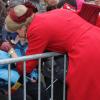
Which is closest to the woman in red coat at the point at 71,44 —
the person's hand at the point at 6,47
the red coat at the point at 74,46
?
the red coat at the point at 74,46

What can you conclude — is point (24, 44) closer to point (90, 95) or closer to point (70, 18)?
point (70, 18)

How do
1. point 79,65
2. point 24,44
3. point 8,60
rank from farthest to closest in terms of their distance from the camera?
point 24,44 → point 79,65 → point 8,60

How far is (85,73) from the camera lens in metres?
3.85

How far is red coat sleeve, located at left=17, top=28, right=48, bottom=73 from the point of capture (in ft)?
12.6

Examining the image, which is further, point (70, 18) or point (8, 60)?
point (70, 18)

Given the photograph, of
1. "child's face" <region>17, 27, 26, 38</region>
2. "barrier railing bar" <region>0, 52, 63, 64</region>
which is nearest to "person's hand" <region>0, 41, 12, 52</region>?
"child's face" <region>17, 27, 26, 38</region>

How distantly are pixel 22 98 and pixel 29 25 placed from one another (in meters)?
0.73

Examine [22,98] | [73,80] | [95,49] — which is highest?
[95,49]

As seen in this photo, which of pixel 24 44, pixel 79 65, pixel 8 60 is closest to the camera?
pixel 8 60

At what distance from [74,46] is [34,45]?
1.24 ft

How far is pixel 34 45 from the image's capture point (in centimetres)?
388

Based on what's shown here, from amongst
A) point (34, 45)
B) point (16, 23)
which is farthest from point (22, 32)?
point (34, 45)

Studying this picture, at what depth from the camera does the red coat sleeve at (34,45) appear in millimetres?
3832

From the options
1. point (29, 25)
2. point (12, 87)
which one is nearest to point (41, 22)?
point (29, 25)
